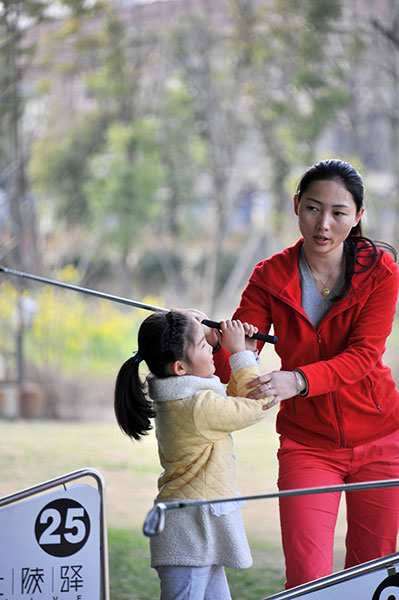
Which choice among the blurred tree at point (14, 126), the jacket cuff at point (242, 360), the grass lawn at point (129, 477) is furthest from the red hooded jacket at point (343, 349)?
the blurred tree at point (14, 126)

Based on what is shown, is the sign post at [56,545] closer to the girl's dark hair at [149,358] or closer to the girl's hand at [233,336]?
the girl's dark hair at [149,358]

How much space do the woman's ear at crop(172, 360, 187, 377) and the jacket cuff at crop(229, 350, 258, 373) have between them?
110 millimetres

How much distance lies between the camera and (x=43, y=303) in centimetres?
855

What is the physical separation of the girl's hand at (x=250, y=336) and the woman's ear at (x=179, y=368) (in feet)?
0.56

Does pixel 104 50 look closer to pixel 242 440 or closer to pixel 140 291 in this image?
pixel 140 291

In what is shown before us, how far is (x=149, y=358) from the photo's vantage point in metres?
1.89

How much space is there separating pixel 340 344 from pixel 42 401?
259 inches

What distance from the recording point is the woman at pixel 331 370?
6.30ft

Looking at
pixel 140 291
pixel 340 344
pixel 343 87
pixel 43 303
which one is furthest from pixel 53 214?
pixel 340 344

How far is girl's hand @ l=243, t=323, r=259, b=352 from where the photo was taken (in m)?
1.94

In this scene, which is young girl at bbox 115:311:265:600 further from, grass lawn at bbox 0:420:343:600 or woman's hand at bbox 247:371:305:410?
grass lawn at bbox 0:420:343:600

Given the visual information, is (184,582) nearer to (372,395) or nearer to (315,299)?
(372,395)

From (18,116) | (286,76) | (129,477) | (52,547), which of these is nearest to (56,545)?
(52,547)

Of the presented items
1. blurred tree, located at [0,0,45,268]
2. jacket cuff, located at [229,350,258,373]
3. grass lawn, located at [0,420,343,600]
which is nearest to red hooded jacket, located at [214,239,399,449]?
jacket cuff, located at [229,350,258,373]
